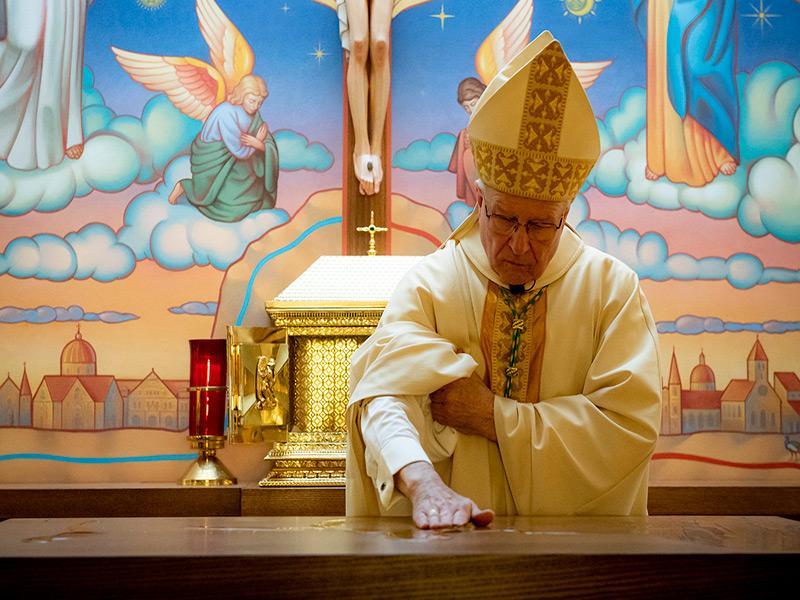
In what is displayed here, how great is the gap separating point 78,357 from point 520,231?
2.84 metres

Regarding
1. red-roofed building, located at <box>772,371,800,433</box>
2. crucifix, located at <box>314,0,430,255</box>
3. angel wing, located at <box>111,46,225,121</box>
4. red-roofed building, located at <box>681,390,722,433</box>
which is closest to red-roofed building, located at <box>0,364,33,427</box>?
angel wing, located at <box>111,46,225,121</box>

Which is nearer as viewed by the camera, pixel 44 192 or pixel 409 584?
pixel 409 584

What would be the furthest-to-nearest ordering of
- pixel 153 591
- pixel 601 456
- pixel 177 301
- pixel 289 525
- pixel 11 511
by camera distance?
pixel 177 301
pixel 11 511
pixel 601 456
pixel 289 525
pixel 153 591

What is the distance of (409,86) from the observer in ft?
16.8

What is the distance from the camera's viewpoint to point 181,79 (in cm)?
505

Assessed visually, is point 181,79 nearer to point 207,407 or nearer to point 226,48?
point 226,48

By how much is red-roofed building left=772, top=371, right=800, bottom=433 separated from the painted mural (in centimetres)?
1

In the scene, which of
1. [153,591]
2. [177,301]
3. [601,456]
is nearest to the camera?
[153,591]

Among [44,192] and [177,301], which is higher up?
[44,192]

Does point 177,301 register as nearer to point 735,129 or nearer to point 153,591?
point 735,129

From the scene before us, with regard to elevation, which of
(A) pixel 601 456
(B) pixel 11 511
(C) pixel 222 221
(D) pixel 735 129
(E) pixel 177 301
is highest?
(D) pixel 735 129

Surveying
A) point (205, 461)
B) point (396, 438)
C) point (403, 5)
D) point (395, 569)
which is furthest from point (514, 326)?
point (403, 5)

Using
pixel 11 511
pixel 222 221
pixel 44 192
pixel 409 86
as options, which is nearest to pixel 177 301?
pixel 222 221

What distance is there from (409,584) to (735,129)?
4.10 meters
